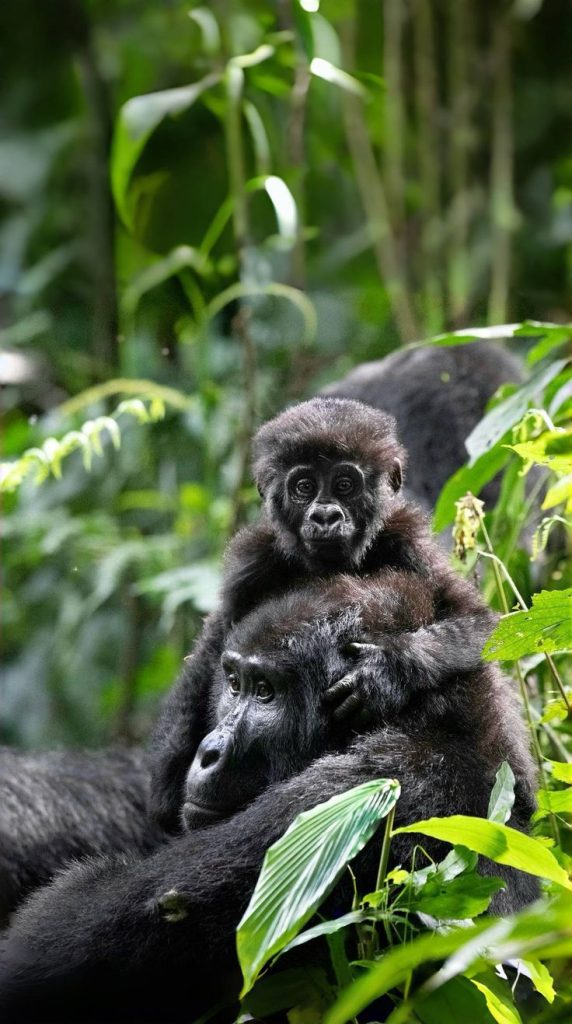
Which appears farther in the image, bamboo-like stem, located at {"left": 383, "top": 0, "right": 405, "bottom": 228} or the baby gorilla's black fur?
bamboo-like stem, located at {"left": 383, "top": 0, "right": 405, "bottom": 228}

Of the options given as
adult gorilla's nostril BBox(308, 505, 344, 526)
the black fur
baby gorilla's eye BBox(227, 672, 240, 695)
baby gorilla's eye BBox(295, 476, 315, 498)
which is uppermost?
baby gorilla's eye BBox(295, 476, 315, 498)

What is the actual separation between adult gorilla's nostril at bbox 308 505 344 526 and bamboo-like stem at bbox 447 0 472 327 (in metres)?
4.02

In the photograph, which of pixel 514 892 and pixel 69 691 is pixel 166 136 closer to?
pixel 69 691

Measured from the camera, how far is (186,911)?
1.66 metres

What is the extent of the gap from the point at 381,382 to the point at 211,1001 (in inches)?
96.7

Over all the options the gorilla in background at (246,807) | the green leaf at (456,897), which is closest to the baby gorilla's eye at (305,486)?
the gorilla in background at (246,807)

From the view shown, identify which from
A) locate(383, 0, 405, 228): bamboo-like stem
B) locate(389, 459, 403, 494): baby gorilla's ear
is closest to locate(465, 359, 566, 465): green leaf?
locate(389, 459, 403, 494): baby gorilla's ear

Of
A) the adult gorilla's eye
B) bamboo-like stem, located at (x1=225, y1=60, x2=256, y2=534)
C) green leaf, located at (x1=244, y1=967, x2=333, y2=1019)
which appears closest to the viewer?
green leaf, located at (x1=244, y1=967, x2=333, y2=1019)

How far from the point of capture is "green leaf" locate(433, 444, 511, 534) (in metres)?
2.36

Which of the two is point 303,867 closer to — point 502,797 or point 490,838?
point 490,838

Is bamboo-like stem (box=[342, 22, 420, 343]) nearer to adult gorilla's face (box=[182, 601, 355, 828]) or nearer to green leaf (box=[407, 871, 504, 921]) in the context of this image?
adult gorilla's face (box=[182, 601, 355, 828])

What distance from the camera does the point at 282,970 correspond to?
5.46 ft

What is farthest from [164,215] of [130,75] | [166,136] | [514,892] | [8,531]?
[514,892]

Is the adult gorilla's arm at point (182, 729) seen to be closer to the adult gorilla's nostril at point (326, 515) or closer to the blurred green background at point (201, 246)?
the adult gorilla's nostril at point (326, 515)
